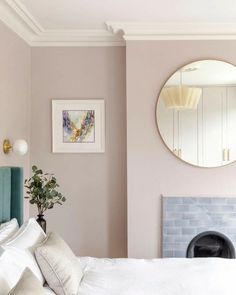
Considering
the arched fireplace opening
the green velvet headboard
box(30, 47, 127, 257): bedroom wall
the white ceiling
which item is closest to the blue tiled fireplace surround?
the arched fireplace opening

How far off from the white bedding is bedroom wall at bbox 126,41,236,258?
1022mm

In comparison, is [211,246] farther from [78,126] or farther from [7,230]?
[7,230]

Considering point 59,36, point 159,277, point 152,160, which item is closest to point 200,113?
point 152,160

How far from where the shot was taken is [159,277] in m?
2.52

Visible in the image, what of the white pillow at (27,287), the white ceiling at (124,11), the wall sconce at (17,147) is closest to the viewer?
the white pillow at (27,287)

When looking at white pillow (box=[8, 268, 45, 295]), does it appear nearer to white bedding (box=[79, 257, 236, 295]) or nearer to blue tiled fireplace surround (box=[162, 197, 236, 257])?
white bedding (box=[79, 257, 236, 295])

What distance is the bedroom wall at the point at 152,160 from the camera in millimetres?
3889

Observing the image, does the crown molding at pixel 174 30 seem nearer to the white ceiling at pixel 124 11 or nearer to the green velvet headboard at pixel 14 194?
the white ceiling at pixel 124 11

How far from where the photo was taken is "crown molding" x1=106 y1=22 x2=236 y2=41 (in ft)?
12.4

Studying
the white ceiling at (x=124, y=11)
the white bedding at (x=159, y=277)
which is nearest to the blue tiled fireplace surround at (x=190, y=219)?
the white bedding at (x=159, y=277)

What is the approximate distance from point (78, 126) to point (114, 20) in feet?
3.75

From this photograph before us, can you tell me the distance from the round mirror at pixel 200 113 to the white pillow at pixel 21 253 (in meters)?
1.74

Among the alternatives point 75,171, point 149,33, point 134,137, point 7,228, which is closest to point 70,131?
point 75,171

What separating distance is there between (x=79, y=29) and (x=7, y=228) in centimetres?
220
